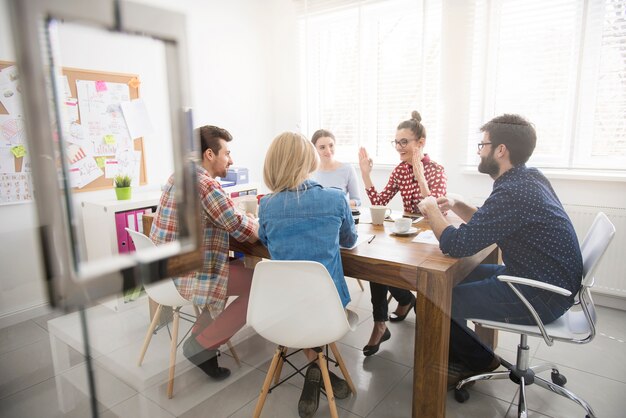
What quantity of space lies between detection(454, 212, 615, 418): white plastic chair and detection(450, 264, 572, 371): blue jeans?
0.03 meters

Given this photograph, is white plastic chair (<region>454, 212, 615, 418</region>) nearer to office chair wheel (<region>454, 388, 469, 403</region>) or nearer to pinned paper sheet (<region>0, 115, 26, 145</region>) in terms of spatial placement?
office chair wheel (<region>454, 388, 469, 403</region>)

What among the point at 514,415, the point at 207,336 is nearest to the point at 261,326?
the point at 207,336

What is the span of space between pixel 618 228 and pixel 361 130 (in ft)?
5.32

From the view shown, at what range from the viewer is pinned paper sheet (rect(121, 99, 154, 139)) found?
0.66 metres

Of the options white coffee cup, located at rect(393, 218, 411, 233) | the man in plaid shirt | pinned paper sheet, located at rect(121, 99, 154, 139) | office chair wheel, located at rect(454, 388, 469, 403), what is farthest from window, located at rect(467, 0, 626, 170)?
pinned paper sheet, located at rect(121, 99, 154, 139)

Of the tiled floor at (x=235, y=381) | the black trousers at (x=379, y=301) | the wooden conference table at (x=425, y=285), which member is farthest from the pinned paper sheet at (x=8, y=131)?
the black trousers at (x=379, y=301)

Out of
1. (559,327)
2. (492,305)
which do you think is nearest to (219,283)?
(492,305)

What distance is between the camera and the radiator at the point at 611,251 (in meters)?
2.21

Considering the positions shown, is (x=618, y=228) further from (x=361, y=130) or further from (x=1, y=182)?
(x=1, y=182)

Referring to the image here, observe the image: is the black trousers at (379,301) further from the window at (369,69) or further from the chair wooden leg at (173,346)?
the window at (369,69)

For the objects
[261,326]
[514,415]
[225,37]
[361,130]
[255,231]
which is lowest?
[514,415]

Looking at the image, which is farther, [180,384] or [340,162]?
[340,162]

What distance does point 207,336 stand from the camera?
5.66 ft

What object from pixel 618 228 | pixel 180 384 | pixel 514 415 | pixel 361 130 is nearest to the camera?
pixel 514 415
